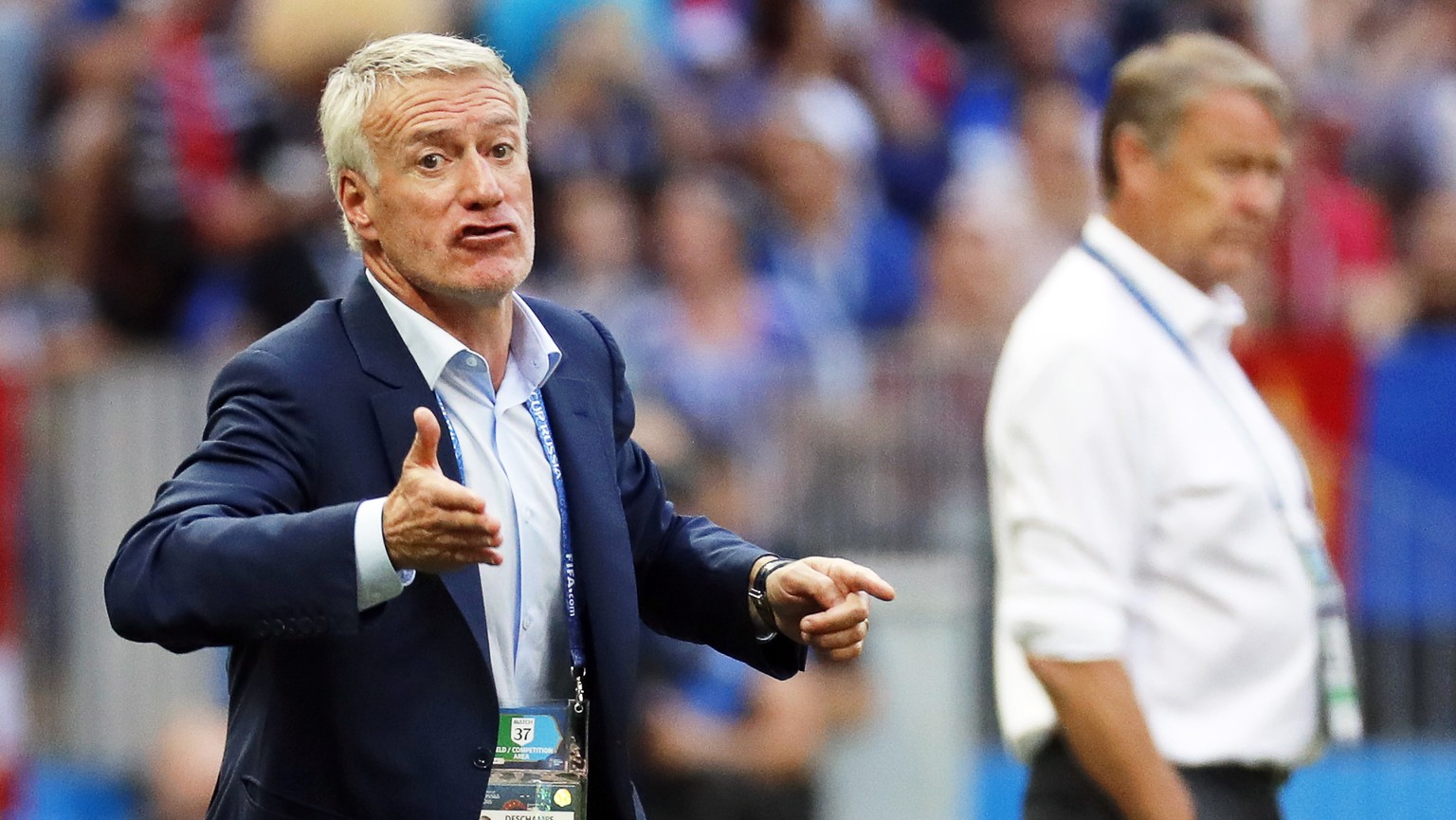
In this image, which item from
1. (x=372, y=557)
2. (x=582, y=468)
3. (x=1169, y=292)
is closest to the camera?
(x=372, y=557)

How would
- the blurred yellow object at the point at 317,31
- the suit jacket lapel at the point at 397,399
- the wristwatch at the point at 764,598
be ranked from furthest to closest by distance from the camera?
the blurred yellow object at the point at 317,31 → the wristwatch at the point at 764,598 → the suit jacket lapel at the point at 397,399

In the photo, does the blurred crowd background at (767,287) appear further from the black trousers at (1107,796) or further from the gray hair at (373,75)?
the gray hair at (373,75)

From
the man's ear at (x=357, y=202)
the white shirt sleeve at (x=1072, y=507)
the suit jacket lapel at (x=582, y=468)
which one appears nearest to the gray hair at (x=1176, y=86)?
the white shirt sleeve at (x=1072, y=507)

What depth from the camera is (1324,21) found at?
412 inches

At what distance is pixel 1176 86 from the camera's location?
15.5 ft

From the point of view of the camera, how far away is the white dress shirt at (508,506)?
11.3ft

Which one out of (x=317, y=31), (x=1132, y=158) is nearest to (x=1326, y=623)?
(x=1132, y=158)

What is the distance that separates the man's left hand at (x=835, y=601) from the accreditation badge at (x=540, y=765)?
1.29 ft

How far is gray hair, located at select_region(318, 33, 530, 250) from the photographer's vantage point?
3.54m

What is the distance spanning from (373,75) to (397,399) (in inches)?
21.6

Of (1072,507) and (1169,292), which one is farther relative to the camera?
(1169,292)

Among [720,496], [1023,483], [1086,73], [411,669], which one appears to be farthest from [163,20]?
[411,669]

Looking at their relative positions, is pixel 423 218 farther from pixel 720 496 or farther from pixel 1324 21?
pixel 1324 21

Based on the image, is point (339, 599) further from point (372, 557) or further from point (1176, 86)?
point (1176, 86)
